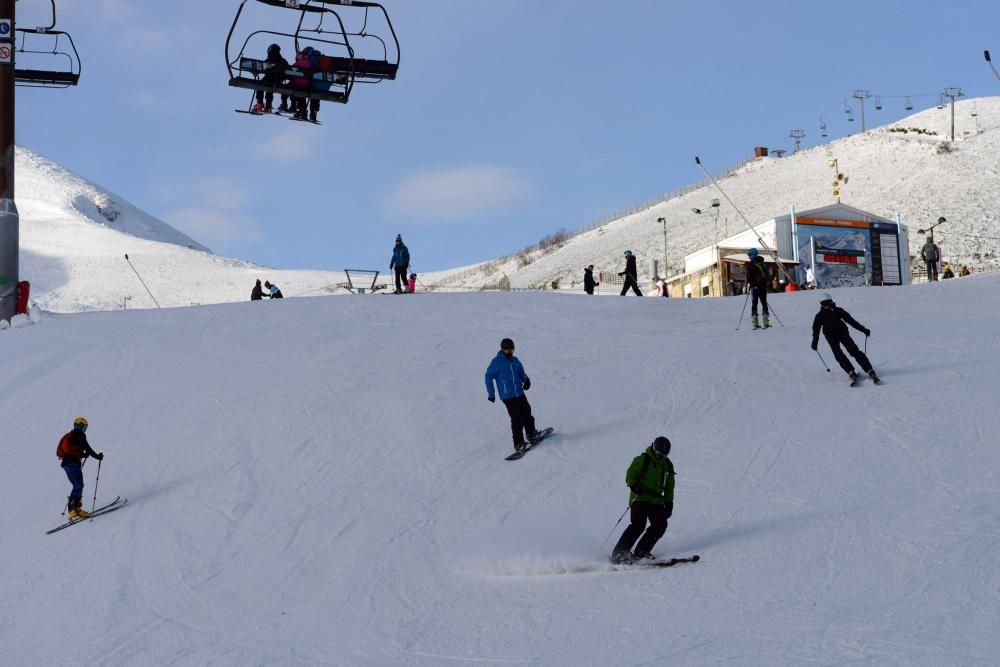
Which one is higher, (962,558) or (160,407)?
(160,407)

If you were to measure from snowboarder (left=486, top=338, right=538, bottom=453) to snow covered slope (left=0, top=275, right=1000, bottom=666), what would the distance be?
14.1 inches

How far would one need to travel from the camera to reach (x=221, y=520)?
36.0 feet

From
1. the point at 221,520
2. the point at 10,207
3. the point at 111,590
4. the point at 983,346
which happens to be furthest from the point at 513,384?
the point at 10,207

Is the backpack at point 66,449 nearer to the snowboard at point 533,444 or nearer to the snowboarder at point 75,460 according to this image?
the snowboarder at point 75,460

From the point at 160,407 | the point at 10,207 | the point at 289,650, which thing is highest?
the point at 10,207

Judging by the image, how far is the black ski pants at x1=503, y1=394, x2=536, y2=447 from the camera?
12.3m

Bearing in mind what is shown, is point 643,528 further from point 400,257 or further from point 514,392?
point 400,257

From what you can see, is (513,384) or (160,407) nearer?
(513,384)

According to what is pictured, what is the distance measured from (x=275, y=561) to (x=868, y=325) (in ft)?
39.8

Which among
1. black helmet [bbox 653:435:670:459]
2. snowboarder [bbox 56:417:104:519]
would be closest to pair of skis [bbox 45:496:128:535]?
snowboarder [bbox 56:417:104:519]

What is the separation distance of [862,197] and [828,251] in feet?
110

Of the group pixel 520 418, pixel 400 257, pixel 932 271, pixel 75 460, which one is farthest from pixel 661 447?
pixel 932 271

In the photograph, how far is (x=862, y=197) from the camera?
63.0m

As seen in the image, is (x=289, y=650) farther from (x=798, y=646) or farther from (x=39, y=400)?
(x=39, y=400)
